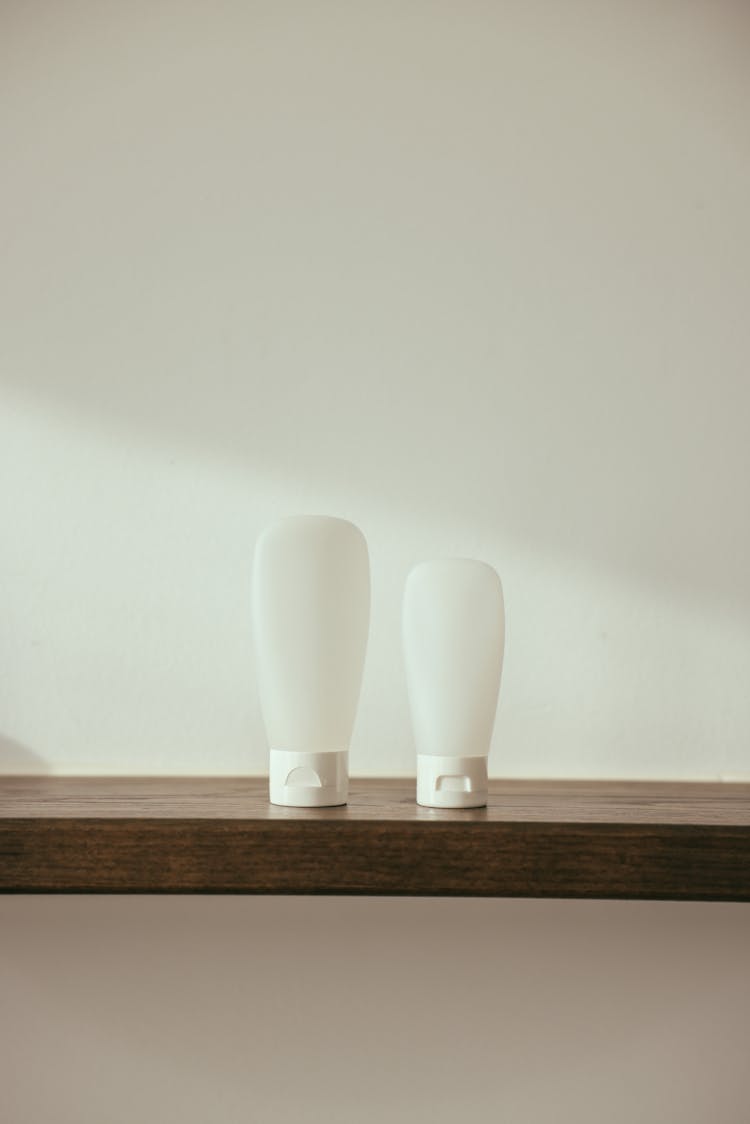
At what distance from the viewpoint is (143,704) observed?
77 centimetres

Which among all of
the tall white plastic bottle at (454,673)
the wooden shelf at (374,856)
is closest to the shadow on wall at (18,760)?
the wooden shelf at (374,856)

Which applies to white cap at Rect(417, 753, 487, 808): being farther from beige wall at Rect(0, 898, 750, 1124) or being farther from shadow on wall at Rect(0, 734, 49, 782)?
shadow on wall at Rect(0, 734, 49, 782)

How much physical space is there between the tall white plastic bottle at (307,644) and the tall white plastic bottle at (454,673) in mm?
49

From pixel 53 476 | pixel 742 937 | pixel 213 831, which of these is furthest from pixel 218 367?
pixel 742 937

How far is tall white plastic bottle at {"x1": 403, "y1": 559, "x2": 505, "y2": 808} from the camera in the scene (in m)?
0.62

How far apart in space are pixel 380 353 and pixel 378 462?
92 millimetres

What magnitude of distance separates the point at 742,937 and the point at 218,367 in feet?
2.02

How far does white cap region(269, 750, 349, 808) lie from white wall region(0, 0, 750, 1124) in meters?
0.14

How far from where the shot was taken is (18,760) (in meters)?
0.77

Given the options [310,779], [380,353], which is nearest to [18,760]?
[310,779]

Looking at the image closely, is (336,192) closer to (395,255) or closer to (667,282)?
(395,255)

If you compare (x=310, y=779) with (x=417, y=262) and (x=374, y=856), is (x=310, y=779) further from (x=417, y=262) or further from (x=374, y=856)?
(x=417, y=262)

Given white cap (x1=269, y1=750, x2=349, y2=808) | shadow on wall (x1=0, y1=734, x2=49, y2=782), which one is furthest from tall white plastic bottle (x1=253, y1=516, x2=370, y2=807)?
shadow on wall (x1=0, y1=734, x2=49, y2=782)

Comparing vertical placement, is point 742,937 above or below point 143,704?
below
